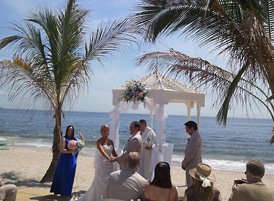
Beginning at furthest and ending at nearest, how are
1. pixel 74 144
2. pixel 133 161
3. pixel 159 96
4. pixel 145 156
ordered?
pixel 159 96, pixel 145 156, pixel 74 144, pixel 133 161

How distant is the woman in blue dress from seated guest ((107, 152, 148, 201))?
334cm

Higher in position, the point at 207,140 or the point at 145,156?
the point at 145,156

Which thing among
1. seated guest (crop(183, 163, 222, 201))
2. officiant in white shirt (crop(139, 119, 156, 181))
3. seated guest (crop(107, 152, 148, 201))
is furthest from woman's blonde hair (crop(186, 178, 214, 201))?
officiant in white shirt (crop(139, 119, 156, 181))

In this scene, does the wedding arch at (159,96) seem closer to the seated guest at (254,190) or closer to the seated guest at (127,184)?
the seated guest at (127,184)

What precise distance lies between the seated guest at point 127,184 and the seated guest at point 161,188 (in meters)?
0.28

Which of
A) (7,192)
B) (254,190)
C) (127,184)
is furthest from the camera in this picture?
(7,192)

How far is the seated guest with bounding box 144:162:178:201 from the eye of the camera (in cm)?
375

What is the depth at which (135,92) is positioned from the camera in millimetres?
8891

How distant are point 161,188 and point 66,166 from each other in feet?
13.4

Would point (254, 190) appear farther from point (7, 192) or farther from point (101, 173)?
point (101, 173)

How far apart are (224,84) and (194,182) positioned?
115 inches

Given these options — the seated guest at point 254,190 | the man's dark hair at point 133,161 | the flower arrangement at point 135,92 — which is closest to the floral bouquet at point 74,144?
the flower arrangement at point 135,92

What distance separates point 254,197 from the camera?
352 centimetres

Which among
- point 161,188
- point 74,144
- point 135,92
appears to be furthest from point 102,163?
point 161,188
